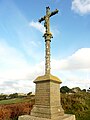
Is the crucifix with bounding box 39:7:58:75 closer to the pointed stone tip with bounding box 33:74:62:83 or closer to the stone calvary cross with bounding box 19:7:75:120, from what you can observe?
the stone calvary cross with bounding box 19:7:75:120

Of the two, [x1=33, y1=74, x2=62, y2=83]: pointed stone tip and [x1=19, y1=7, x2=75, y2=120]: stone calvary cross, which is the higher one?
[x1=33, y1=74, x2=62, y2=83]: pointed stone tip

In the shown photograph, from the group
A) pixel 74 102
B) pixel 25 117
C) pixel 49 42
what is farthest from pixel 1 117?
pixel 74 102

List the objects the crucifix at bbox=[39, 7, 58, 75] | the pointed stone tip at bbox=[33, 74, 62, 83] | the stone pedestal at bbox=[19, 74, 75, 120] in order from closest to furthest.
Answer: the stone pedestal at bbox=[19, 74, 75, 120] < the pointed stone tip at bbox=[33, 74, 62, 83] < the crucifix at bbox=[39, 7, 58, 75]

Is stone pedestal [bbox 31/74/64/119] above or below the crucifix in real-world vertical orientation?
below

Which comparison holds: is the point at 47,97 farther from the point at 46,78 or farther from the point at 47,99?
the point at 46,78

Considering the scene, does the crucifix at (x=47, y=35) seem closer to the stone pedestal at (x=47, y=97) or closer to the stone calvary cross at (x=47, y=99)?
the stone calvary cross at (x=47, y=99)

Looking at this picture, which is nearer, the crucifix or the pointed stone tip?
the pointed stone tip

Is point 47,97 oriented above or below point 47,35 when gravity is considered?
below

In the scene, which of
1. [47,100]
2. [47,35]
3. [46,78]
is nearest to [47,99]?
[47,100]

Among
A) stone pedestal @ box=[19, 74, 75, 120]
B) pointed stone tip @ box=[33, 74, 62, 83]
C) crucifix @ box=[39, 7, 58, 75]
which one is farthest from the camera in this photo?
crucifix @ box=[39, 7, 58, 75]

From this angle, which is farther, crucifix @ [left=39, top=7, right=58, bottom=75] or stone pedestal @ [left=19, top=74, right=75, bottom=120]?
crucifix @ [left=39, top=7, right=58, bottom=75]

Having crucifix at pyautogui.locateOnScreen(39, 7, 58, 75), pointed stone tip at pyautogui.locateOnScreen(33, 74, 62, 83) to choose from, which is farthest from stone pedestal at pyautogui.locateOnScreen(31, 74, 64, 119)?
crucifix at pyautogui.locateOnScreen(39, 7, 58, 75)

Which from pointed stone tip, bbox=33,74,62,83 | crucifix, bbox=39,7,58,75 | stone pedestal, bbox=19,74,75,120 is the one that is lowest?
stone pedestal, bbox=19,74,75,120

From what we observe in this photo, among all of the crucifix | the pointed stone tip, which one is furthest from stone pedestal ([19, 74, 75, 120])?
the crucifix
